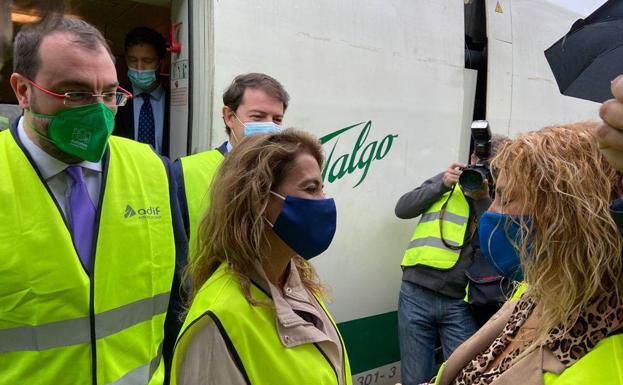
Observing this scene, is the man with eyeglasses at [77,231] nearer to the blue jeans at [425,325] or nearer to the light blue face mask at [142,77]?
the light blue face mask at [142,77]

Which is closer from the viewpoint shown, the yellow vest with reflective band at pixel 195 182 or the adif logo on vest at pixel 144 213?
the adif logo on vest at pixel 144 213

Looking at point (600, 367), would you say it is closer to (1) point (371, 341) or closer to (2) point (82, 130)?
(2) point (82, 130)

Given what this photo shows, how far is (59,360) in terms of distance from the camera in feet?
4.86

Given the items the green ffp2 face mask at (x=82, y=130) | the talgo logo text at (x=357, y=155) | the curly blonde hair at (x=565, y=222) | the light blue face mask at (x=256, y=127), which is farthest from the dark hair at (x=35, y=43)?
the talgo logo text at (x=357, y=155)

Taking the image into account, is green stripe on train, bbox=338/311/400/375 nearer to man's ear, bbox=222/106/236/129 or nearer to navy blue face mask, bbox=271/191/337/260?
man's ear, bbox=222/106/236/129

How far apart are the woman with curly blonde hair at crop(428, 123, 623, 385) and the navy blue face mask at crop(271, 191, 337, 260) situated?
481 mm

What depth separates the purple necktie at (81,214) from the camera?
1570 millimetres

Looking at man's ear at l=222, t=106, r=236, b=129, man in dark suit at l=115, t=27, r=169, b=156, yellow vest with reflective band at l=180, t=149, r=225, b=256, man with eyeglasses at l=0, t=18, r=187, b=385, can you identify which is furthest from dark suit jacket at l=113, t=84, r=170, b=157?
man with eyeglasses at l=0, t=18, r=187, b=385

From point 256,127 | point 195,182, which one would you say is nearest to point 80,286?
point 195,182

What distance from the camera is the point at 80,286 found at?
1.51 m

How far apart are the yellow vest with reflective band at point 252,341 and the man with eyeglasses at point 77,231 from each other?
0.31m

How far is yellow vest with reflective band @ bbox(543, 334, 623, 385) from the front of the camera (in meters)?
1.06

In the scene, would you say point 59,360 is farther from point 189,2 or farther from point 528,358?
point 189,2

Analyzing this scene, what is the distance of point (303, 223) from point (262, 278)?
19 centimetres
